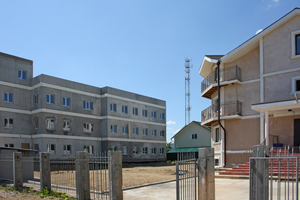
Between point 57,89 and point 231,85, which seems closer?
point 231,85

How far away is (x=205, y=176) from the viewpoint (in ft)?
20.9

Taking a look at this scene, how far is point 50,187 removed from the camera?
1138 cm

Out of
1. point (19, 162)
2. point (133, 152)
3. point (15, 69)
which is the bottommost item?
point (133, 152)

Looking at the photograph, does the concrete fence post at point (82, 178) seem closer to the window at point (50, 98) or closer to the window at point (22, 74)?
the window at point (50, 98)

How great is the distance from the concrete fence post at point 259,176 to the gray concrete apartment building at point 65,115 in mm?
27700

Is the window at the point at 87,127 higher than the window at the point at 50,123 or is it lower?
lower

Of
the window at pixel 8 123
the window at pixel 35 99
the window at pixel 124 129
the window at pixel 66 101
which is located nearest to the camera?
the window at pixel 8 123

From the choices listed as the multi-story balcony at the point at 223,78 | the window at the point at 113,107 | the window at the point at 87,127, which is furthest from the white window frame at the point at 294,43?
the window at the point at 87,127

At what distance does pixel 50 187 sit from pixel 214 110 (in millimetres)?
16510

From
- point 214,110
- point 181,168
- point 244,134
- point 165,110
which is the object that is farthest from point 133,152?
point 181,168

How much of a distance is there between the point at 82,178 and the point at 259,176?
6.43 metres

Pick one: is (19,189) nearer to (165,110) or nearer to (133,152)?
(133,152)

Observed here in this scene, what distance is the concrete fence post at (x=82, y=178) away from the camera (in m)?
9.59

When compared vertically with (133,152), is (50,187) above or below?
above
